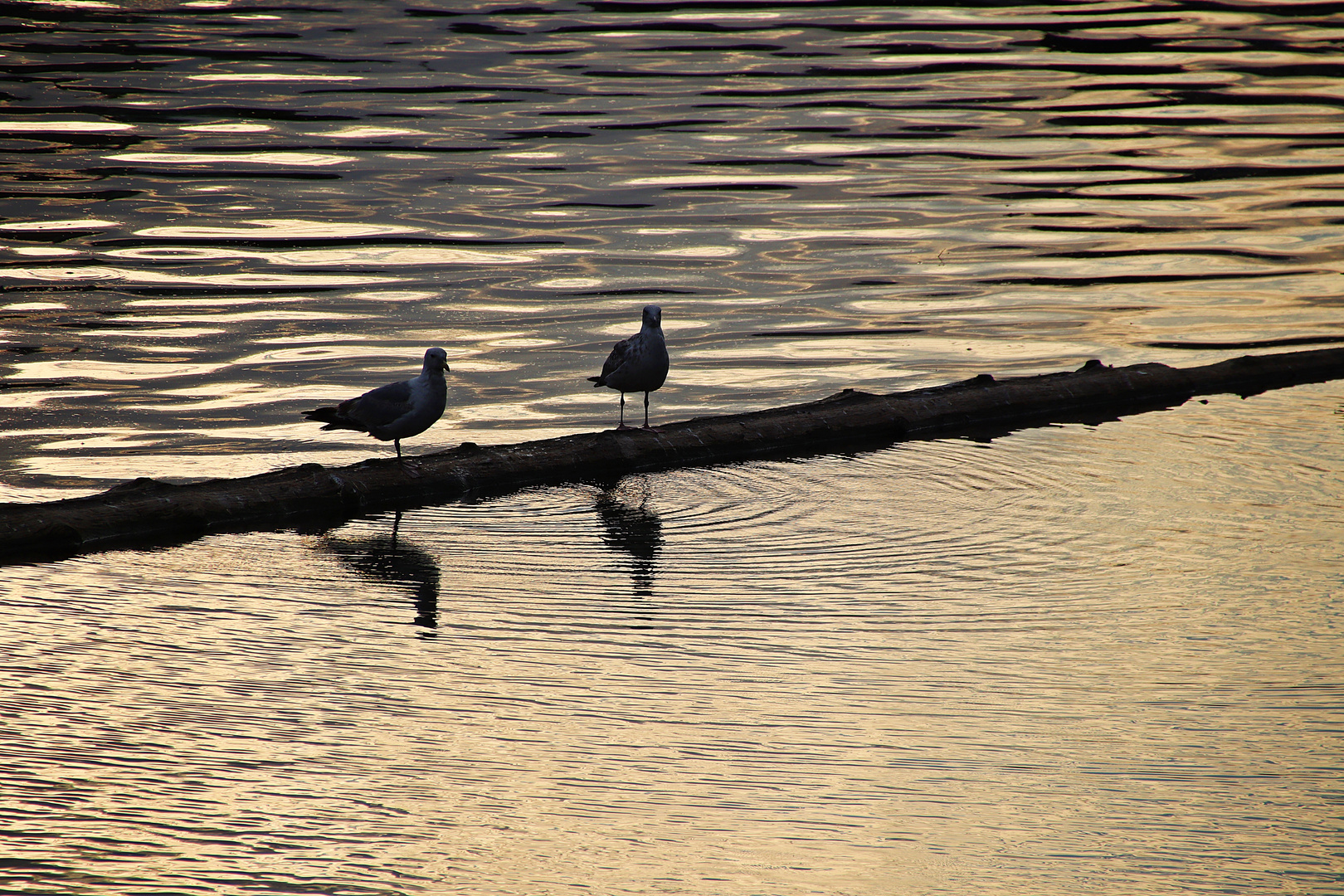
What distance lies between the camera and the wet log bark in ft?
25.8

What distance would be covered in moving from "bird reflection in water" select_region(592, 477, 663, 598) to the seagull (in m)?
1.03

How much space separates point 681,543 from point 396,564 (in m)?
1.36

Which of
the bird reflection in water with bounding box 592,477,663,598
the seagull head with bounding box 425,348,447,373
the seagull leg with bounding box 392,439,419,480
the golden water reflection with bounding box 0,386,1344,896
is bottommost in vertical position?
the golden water reflection with bounding box 0,386,1344,896

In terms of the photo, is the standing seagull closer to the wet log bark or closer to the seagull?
the wet log bark

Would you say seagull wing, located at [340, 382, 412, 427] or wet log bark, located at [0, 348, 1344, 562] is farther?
seagull wing, located at [340, 382, 412, 427]

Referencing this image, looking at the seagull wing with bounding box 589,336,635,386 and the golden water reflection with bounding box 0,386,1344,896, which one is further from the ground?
the seagull wing with bounding box 589,336,635,386

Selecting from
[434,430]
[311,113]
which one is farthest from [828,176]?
[434,430]

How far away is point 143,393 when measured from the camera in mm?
10750

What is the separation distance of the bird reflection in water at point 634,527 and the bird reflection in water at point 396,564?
882mm

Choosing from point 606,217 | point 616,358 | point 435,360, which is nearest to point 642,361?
point 616,358

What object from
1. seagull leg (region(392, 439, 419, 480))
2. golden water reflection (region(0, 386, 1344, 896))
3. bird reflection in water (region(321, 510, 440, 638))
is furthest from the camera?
seagull leg (region(392, 439, 419, 480))

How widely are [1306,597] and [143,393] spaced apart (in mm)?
7158

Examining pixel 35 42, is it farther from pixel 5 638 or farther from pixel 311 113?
pixel 5 638

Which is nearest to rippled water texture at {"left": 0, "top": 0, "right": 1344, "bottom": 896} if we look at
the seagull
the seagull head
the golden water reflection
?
the golden water reflection
